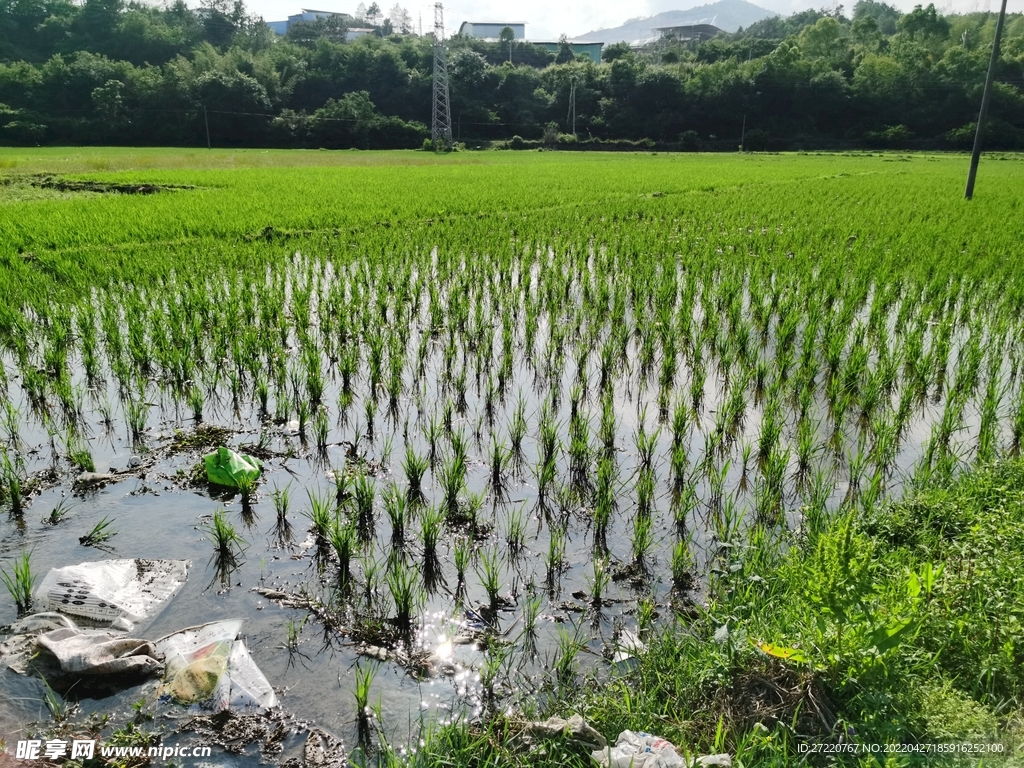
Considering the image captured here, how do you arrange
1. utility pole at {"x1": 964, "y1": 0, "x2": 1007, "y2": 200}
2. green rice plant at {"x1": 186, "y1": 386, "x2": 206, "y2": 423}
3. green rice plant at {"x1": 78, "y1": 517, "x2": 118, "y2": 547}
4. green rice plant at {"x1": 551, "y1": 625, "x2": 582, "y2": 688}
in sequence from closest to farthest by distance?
green rice plant at {"x1": 551, "y1": 625, "x2": 582, "y2": 688}
green rice plant at {"x1": 78, "y1": 517, "x2": 118, "y2": 547}
green rice plant at {"x1": 186, "y1": 386, "x2": 206, "y2": 423}
utility pole at {"x1": 964, "y1": 0, "x2": 1007, "y2": 200}

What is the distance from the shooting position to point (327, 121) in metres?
45.2

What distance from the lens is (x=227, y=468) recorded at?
3691 millimetres

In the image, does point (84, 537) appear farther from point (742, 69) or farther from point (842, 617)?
point (742, 69)

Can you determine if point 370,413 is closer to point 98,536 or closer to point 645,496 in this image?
point 98,536

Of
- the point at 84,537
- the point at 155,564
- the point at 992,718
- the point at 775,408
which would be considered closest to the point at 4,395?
the point at 84,537

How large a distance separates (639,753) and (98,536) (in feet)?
8.55

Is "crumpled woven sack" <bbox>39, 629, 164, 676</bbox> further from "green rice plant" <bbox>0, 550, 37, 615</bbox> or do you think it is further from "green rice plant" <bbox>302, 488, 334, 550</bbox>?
"green rice plant" <bbox>302, 488, 334, 550</bbox>

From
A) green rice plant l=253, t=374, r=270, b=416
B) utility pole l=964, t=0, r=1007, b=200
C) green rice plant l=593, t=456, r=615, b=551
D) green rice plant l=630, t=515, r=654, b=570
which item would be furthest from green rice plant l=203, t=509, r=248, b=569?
utility pole l=964, t=0, r=1007, b=200

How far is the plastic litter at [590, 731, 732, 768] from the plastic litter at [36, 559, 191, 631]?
186 centimetres

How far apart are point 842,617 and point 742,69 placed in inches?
2339

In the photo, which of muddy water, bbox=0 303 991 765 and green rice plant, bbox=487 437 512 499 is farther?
green rice plant, bbox=487 437 512 499

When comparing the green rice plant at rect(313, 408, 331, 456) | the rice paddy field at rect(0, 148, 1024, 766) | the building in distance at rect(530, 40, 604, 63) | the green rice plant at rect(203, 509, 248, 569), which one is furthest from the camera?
the building in distance at rect(530, 40, 604, 63)

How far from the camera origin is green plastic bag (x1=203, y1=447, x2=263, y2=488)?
368cm

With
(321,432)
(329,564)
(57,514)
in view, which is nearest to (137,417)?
(57,514)
